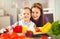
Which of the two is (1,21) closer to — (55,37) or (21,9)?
(21,9)

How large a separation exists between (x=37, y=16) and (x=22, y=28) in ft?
0.34

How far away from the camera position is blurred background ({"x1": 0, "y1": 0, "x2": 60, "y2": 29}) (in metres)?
0.77

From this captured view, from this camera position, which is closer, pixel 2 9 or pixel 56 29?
pixel 56 29

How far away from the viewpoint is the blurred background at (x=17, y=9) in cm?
77

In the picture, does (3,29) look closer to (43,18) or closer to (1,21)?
(1,21)

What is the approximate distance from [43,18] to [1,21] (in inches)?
8.9

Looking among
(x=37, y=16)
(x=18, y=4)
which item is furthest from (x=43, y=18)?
(x=18, y=4)

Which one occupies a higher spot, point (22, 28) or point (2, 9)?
point (2, 9)

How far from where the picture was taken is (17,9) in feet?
2.56

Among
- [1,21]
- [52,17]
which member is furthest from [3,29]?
[52,17]

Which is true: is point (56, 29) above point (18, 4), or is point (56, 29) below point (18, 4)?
below

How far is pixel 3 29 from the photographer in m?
0.79

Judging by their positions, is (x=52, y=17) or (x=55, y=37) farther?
(x=52, y=17)

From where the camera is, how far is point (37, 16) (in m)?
0.80
